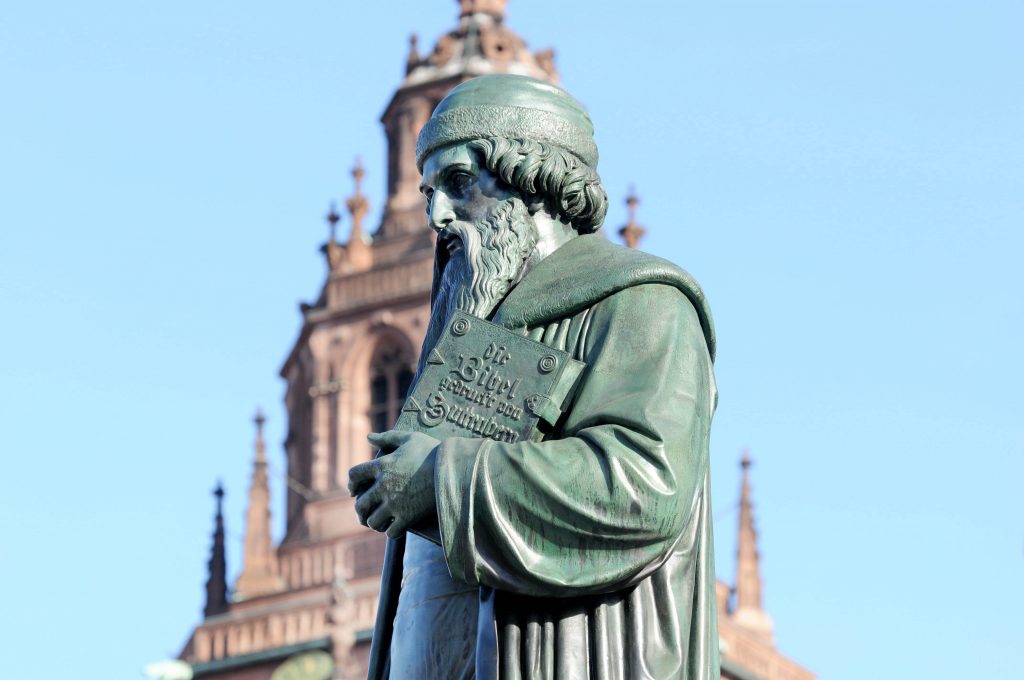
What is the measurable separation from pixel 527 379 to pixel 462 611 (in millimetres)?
534

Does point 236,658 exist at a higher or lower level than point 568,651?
higher

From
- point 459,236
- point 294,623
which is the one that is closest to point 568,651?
point 459,236

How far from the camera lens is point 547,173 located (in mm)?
8352

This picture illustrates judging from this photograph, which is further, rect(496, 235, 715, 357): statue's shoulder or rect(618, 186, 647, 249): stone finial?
rect(618, 186, 647, 249): stone finial

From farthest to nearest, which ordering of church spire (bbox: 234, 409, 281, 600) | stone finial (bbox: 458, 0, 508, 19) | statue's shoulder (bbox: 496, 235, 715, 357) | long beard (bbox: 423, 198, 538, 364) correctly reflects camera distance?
stone finial (bbox: 458, 0, 508, 19) < church spire (bbox: 234, 409, 281, 600) < long beard (bbox: 423, 198, 538, 364) < statue's shoulder (bbox: 496, 235, 715, 357)

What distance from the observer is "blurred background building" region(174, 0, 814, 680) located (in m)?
78.2

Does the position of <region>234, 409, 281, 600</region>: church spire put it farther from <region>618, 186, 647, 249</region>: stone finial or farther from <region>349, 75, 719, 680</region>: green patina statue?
<region>349, 75, 719, 680</region>: green patina statue

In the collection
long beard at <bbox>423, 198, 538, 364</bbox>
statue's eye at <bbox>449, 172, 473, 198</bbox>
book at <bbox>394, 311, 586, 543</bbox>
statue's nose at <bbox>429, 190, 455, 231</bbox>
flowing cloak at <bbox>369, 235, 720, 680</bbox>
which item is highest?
statue's eye at <bbox>449, 172, 473, 198</bbox>

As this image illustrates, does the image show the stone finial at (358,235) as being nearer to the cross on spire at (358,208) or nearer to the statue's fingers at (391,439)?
the cross on spire at (358,208)

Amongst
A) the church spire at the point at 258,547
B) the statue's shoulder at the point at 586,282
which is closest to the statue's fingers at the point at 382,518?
the statue's shoulder at the point at 586,282

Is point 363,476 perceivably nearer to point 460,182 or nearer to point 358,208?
point 460,182

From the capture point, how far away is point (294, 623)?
7838cm

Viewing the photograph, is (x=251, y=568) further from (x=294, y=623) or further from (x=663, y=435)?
(x=663, y=435)

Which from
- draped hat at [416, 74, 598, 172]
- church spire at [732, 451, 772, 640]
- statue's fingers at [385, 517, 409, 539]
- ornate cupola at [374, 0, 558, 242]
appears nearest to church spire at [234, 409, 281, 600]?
ornate cupola at [374, 0, 558, 242]
